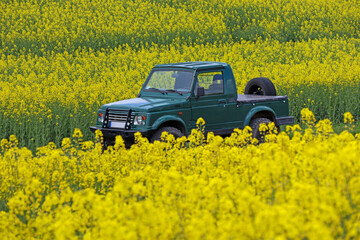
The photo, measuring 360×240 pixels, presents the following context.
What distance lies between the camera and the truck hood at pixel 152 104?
35.5 feet

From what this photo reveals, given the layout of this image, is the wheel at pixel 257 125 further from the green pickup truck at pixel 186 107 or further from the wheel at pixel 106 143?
the wheel at pixel 106 143

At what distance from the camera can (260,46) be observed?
29.4 metres

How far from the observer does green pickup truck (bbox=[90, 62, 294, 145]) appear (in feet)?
35.6

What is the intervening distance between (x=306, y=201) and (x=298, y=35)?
30.5 metres

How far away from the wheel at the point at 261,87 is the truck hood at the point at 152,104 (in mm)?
2709

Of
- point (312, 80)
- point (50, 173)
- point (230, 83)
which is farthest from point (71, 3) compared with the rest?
point (50, 173)

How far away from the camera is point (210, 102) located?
38.2ft

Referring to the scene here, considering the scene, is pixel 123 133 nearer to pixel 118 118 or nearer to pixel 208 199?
pixel 118 118

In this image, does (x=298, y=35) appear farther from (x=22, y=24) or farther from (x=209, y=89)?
(x=209, y=89)

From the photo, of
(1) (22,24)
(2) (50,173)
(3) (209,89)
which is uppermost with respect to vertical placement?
(1) (22,24)

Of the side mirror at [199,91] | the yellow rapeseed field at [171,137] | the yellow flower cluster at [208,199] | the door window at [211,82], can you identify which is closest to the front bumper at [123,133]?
the yellow rapeseed field at [171,137]

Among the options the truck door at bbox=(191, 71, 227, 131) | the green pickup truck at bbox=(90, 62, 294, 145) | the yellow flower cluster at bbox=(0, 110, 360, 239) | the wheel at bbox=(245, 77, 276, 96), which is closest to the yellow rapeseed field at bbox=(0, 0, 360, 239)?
the yellow flower cluster at bbox=(0, 110, 360, 239)

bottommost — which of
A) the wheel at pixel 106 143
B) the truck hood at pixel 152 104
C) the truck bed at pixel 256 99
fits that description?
the wheel at pixel 106 143

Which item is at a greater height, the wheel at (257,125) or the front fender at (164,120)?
the front fender at (164,120)
